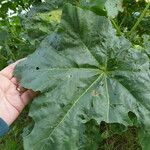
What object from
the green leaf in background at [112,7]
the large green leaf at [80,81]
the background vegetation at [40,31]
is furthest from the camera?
the background vegetation at [40,31]

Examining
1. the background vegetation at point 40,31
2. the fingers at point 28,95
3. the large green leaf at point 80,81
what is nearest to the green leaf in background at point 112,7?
the background vegetation at point 40,31

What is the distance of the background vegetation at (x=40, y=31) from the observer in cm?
272

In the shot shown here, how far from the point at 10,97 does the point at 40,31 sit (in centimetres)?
42

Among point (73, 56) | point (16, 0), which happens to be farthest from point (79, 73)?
point (16, 0)

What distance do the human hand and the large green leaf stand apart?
0.17 meters

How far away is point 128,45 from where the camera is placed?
7.40 ft

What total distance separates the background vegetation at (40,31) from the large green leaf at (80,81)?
0.24 m

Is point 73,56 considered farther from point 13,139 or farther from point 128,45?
point 13,139

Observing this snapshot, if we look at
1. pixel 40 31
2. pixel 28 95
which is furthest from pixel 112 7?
pixel 28 95

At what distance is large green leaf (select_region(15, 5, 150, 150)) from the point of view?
6.86ft

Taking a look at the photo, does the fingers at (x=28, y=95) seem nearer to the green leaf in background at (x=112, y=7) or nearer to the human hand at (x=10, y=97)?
the human hand at (x=10, y=97)

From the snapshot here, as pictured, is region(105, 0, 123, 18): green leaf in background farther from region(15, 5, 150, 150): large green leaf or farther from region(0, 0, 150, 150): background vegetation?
region(15, 5, 150, 150): large green leaf

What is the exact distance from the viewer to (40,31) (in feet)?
8.87

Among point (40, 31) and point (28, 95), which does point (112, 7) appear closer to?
point (40, 31)
